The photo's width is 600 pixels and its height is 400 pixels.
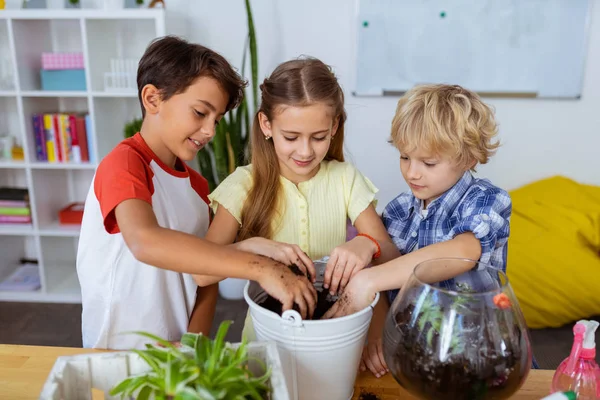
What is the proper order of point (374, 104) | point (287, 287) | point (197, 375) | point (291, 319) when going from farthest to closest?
point (374, 104)
point (287, 287)
point (291, 319)
point (197, 375)

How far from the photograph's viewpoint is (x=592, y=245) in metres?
2.58

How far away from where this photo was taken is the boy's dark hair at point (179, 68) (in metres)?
1.17

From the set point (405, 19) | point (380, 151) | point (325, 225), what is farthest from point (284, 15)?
point (325, 225)

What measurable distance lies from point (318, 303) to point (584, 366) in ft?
1.42

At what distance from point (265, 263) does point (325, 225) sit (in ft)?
1.39

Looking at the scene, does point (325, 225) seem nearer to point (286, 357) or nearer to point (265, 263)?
point (265, 263)

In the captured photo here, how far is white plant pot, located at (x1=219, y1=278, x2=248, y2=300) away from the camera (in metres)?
2.94

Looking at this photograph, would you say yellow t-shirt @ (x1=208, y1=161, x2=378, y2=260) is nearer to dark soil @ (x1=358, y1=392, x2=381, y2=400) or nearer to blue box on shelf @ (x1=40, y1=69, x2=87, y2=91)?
dark soil @ (x1=358, y1=392, x2=381, y2=400)

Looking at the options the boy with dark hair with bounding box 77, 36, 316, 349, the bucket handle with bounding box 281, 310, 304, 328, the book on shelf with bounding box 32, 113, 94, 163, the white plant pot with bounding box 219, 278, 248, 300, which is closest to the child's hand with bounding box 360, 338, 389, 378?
the bucket handle with bounding box 281, 310, 304, 328

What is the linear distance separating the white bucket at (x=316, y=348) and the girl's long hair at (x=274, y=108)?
0.43m

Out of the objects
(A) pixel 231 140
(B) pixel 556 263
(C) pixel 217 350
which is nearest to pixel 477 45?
(B) pixel 556 263

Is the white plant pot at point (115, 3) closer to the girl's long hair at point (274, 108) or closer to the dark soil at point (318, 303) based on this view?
the girl's long hair at point (274, 108)

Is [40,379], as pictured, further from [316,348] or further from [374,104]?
[374,104]

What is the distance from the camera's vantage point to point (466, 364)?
0.64m
